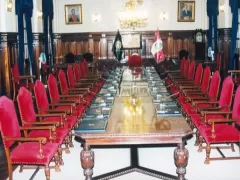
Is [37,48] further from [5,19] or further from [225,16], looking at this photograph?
[225,16]

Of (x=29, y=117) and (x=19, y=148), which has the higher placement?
(x=29, y=117)

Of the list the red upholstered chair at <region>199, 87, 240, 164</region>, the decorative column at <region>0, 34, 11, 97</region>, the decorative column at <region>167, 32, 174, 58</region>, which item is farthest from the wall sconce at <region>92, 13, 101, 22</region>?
the red upholstered chair at <region>199, 87, 240, 164</region>

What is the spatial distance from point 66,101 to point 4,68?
4.56 metres

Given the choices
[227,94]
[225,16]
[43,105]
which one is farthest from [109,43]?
[227,94]

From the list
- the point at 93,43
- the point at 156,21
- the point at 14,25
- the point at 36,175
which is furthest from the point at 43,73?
the point at 36,175

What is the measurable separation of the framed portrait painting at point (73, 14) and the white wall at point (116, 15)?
14 cm

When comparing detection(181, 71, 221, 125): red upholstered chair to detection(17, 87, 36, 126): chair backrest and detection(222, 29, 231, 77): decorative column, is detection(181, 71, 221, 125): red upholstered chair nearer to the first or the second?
detection(17, 87, 36, 126): chair backrest

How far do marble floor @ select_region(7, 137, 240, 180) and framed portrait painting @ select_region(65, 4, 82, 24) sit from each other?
452 inches

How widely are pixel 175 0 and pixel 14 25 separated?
7.80 metres

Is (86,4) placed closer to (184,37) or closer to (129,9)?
(184,37)

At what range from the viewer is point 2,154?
589 centimetres

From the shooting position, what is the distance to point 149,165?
5277 millimetres

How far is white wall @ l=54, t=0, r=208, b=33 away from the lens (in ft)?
54.2

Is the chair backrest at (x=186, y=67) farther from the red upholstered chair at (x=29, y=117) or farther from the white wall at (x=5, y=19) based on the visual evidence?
the red upholstered chair at (x=29, y=117)
